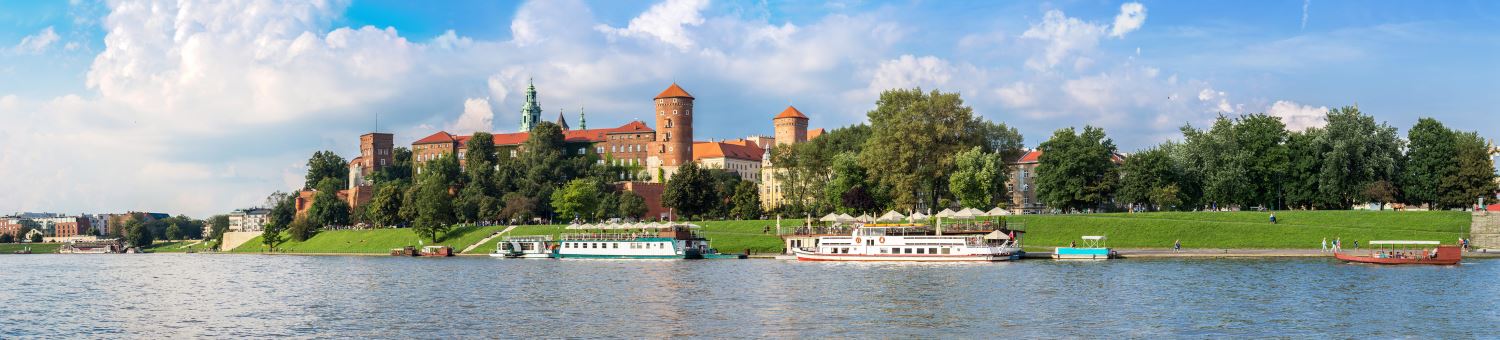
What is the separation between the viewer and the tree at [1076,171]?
91562mm


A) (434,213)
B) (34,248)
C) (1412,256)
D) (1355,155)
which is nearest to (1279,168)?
(1355,155)

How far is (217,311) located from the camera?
47.0m

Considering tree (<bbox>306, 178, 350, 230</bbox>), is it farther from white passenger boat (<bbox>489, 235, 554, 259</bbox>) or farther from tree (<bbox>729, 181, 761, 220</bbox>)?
tree (<bbox>729, 181, 761, 220</bbox>)

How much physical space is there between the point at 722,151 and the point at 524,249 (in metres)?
86.1

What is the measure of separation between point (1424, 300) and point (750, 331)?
2261 cm

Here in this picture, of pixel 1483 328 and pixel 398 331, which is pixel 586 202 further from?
pixel 1483 328

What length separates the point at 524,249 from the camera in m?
99.3

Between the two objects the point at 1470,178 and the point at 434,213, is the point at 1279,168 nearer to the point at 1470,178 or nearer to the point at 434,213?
the point at 1470,178

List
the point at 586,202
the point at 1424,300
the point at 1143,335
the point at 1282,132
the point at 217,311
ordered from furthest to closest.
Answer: the point at 586,202, the point at 1282,132, the point at 217,311, the point at 1424,300, the point at 1143,335

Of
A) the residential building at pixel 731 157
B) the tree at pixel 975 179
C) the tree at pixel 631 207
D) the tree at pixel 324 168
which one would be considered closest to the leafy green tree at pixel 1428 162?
the tree at pixel 975 179

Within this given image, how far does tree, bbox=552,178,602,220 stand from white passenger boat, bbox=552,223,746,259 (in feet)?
98.7

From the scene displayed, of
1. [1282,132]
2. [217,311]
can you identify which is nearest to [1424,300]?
[217,311]

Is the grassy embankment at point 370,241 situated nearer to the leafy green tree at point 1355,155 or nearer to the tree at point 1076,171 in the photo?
the tree at point 1076,171

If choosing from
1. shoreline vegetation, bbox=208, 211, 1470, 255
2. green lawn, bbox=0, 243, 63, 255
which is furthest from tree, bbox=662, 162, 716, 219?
green lawn, bbox=0, 243, 63, 255
